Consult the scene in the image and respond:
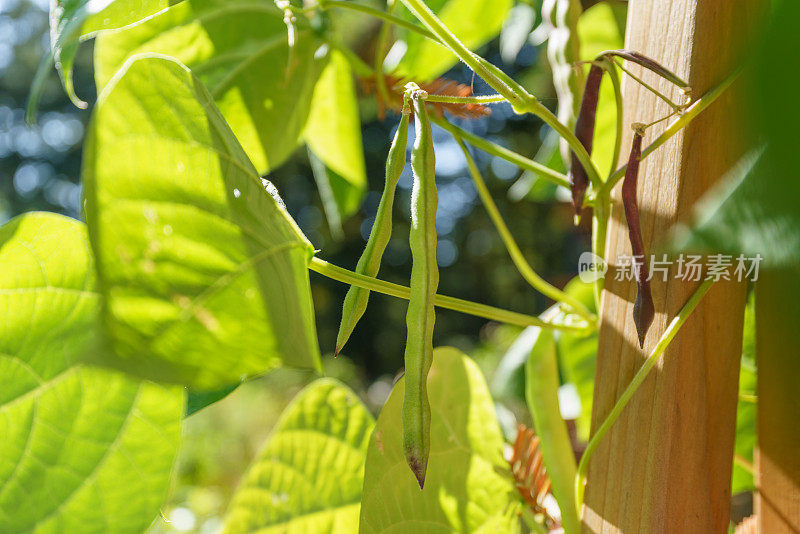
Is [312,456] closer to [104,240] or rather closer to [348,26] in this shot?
[104,240]

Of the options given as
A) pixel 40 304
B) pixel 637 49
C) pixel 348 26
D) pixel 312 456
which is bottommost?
pixel 312 456

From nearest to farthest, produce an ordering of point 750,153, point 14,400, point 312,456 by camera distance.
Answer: point 750,153
point 14,400
point 312,456

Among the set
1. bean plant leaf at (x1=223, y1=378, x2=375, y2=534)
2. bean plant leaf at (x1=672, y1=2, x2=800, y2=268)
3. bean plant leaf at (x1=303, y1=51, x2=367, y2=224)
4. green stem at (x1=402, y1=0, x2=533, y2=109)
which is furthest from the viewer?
bean plant leaf at (x1=303, y1=51, x2=367, y2=224)

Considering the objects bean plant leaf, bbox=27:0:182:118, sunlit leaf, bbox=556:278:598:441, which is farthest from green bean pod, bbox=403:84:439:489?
sunlit leaf, bbox=556:278:598:441

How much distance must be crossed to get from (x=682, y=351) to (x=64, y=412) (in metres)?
0.21

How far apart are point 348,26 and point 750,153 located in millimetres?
2620

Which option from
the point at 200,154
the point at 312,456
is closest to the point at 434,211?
the point at 200,154

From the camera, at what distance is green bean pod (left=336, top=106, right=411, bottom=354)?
0.19m

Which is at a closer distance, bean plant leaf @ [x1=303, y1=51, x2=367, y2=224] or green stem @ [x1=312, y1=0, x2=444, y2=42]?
green stem @ [x1=312, y1=0, x2=444, y2=42]

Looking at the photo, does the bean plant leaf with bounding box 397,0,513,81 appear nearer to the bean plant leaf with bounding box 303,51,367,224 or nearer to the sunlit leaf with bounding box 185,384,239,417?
the bean plant leaf with bounding box 303,51,367,224

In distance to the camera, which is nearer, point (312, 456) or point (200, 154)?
point (200, 154)

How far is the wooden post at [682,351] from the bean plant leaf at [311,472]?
6.0 inches

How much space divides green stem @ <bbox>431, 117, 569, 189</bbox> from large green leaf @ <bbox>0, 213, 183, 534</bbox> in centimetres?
15

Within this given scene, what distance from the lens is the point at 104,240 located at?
6.1 inches
